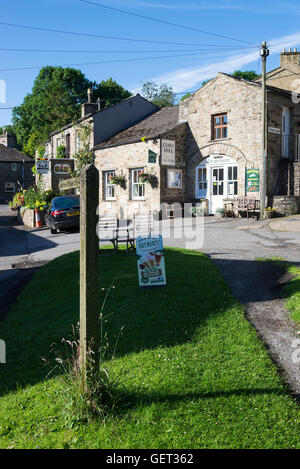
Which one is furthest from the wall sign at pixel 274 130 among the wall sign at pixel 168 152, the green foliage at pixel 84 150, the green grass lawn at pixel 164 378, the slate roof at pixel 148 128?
the green grass lawn at pixel 164 378

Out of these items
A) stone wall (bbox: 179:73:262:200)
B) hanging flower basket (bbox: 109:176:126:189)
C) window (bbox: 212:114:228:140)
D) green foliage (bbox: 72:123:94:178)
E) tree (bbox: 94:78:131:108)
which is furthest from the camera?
tree (bbox: 94:78:131:108)

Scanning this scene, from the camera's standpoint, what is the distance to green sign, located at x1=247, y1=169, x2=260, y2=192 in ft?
68.4

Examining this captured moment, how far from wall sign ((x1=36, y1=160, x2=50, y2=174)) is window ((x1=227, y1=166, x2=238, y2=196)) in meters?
13.9

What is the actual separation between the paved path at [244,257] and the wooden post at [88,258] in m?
2.36

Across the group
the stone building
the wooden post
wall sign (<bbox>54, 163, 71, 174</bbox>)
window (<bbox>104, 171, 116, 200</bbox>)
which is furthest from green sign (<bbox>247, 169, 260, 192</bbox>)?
the wooden post

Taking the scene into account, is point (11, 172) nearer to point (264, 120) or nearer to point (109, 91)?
point (109, 91)

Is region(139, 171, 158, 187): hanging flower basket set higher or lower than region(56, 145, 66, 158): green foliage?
lower

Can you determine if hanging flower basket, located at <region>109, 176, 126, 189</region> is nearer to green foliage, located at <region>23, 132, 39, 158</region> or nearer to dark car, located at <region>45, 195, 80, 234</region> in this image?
dark car, located at <region>45, 195, 80, 234</region>

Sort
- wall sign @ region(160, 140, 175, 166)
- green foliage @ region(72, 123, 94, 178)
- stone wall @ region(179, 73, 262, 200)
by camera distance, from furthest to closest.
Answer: green foliage @ region(72, 123, 94, 178)
wall sign @ region(160, 140, 175, 166)
stone wall @ region(179, 73, 262, 200)

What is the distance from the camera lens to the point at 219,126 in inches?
906

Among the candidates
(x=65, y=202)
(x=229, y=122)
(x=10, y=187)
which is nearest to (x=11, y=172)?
(x=10, y=187)

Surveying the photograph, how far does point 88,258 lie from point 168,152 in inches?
785

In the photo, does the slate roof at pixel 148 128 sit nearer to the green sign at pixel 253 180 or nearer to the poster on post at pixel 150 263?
the green sign at pixel 253 180
